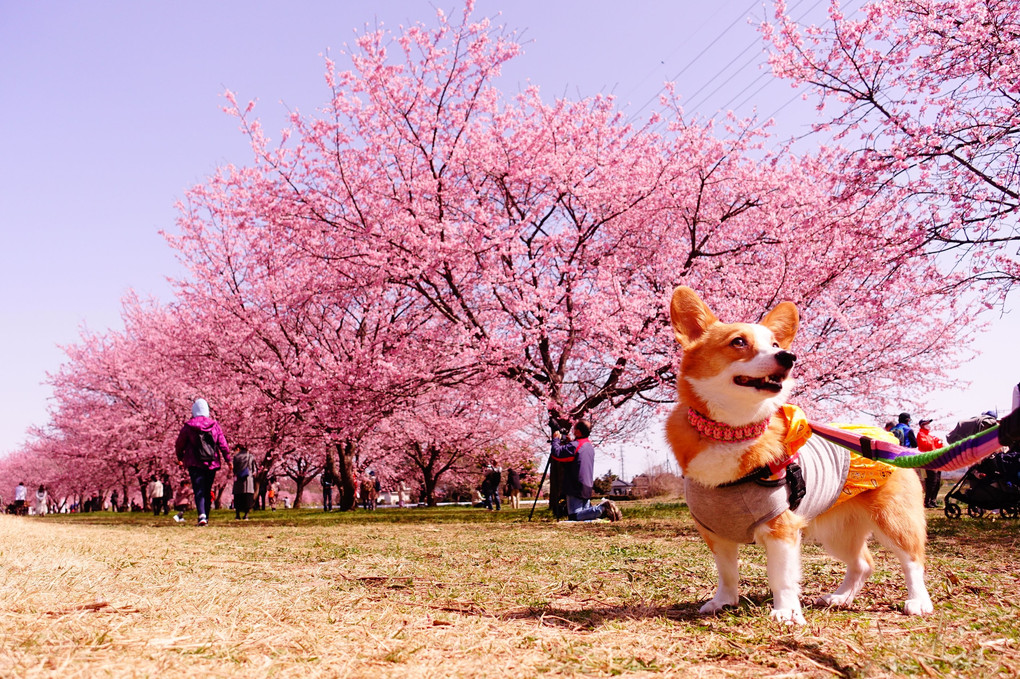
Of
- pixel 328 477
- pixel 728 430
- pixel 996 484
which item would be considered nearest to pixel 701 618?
pixel 728 430

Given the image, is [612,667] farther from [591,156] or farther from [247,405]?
[247,405]

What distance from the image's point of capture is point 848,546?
358 cm

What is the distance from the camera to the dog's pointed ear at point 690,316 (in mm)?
3252

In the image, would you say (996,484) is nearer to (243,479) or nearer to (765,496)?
(765,496)

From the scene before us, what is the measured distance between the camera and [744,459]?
120 inches

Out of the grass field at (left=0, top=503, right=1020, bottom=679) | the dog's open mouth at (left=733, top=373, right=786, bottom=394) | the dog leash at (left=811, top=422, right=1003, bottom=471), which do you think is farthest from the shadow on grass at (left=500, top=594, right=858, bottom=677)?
the dog's open mouth at (left=733, top=373, right=786, bottom=394)

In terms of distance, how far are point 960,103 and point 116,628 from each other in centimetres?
1087

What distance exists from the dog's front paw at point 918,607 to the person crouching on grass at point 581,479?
8.01m

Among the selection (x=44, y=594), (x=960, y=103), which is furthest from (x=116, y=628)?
(x=960, y=103)

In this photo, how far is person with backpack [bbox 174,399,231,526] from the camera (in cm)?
1153

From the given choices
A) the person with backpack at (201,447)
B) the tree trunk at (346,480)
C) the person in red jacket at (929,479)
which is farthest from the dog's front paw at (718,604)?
the tree trunk at (346,480)

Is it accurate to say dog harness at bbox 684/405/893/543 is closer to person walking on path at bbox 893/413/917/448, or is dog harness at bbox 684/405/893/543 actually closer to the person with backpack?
person walking on path at bbox 893/413/917/448

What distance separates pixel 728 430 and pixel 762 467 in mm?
197

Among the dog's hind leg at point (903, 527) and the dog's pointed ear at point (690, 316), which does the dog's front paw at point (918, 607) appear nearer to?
the dog's hind leg at point (903, 527)
